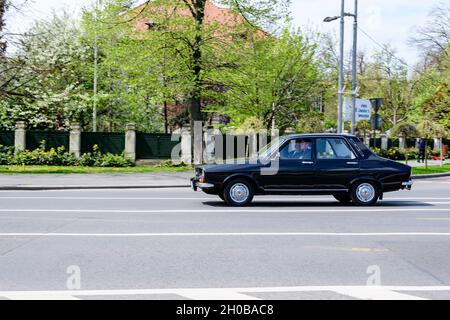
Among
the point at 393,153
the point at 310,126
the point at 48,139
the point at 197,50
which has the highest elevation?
the point at 197,50

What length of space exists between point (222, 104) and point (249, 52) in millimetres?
11236

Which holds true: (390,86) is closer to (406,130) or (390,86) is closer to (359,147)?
(406,130)

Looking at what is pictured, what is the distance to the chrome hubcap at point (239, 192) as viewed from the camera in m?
14.0

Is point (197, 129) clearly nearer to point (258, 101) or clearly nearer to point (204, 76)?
point (204, 76)

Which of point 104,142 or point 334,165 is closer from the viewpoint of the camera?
point 334,165

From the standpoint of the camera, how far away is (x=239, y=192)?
1398 centimetres

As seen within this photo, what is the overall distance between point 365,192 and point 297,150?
190 cm

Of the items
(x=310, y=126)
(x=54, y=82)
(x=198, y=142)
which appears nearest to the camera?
(x=198, y=142)

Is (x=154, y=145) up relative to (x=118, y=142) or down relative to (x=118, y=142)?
down

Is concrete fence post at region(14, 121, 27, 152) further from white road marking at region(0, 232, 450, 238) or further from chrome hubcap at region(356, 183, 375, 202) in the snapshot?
white road marking at region(0, 232, 450, 238)

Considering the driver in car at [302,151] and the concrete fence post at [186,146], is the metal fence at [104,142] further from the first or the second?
the driver in car at [302,151]

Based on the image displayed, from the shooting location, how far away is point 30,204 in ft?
48.5

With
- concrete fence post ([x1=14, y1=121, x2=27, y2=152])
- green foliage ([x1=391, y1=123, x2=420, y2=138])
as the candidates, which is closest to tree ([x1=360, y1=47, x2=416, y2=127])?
green foliage ([x1=391, y1=123, x2=420, y2=138])

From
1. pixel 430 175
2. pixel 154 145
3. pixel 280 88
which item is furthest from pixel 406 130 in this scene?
pixel 154 145
